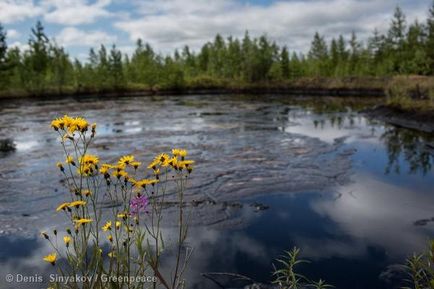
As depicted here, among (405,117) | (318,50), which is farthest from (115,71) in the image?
(405,117)

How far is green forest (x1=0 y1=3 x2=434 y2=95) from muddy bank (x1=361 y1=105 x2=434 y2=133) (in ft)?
108

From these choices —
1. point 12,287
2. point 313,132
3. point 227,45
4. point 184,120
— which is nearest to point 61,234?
point 12,287

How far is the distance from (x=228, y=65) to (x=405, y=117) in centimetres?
5074

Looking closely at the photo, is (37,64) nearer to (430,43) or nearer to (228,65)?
(228,65)

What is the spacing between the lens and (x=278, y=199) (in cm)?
854

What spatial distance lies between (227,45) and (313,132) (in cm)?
6190

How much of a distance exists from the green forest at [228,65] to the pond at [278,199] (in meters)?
42.2

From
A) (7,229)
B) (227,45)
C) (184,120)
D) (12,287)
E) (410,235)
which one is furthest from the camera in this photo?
(227,45)

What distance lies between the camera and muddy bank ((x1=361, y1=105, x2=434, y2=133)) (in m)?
17.8

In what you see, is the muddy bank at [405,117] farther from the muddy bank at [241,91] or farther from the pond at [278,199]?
the muddy bank at [241,91]

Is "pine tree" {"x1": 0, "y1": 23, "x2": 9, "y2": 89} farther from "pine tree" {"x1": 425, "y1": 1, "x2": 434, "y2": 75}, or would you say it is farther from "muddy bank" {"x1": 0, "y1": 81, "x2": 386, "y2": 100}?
"pine tree" {"x1": 425, "y1": 1, "x2": 434, "y2": 75}

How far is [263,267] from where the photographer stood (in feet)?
17.8

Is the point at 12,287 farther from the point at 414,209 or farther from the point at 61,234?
the point at 414,209

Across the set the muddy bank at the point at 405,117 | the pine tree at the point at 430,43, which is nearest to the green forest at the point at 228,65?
the pine tree at the point at 430,43
